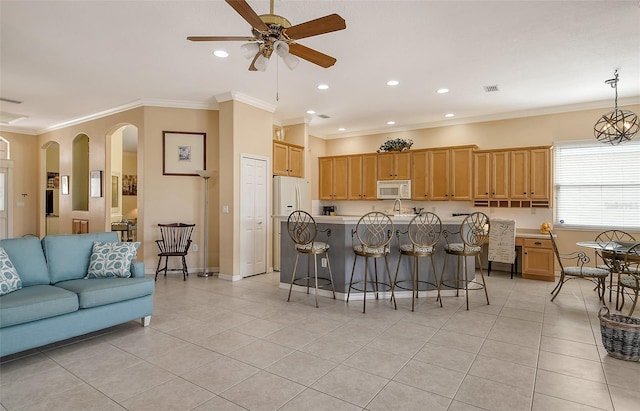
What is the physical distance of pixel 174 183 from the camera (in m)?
5.93

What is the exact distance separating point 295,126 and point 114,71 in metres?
3.47

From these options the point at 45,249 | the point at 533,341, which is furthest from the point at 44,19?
the point at 533,341

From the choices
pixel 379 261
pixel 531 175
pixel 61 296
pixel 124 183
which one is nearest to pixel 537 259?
pixel 531 175

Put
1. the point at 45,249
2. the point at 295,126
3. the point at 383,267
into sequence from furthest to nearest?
the point at 295,126
the point at 383,267
the point at 45,249

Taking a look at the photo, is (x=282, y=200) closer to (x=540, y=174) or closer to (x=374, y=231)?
(x=374, y=231)

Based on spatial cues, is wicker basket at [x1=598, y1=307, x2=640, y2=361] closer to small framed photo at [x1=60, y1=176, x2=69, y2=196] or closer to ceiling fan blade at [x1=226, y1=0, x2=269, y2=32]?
ceiling fan blade at [x1=226, y1=0, x2=269, y2=32]

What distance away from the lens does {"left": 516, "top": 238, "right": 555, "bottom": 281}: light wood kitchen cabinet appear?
5.55m

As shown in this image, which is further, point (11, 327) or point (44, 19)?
point (44, 19)

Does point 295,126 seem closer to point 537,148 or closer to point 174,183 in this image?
point 174,183

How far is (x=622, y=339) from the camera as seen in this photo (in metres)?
2.73

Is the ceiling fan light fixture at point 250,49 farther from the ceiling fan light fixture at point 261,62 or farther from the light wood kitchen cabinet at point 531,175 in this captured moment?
the light wood kitchen cabinet at point 531,175

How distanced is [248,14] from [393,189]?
536 centimetres

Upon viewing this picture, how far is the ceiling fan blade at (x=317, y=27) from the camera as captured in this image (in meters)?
2.37

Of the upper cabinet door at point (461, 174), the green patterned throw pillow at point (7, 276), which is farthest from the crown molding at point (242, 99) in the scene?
the upper cabinet door at point (461, 174)
